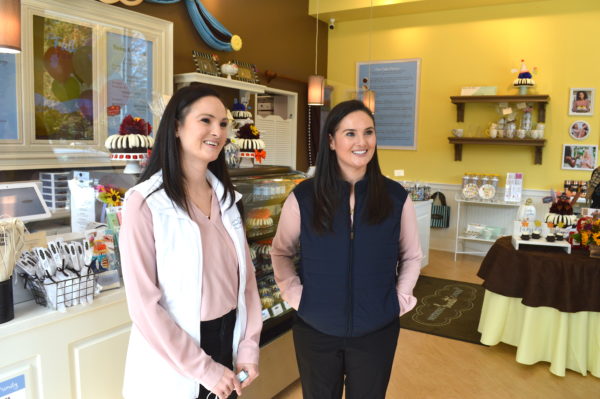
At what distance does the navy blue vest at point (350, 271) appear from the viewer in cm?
165

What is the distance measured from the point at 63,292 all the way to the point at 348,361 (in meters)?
1.03

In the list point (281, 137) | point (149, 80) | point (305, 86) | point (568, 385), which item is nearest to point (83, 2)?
point (149, 80)

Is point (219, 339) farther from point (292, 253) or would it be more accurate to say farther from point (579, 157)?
point (579, 157)

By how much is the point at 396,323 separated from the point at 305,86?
5.56 metres

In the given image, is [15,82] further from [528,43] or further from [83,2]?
[528,43]

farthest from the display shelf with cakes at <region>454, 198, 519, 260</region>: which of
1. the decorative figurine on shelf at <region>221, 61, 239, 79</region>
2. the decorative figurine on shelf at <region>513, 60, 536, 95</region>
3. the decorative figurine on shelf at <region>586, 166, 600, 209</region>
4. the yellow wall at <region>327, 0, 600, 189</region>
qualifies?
the decorative figurine on shelf at <region>221, 61, 239, 79</region>

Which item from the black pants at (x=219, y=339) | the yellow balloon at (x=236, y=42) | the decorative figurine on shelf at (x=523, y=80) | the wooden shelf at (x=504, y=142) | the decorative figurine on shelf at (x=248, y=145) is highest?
the yellow balloon at (x=236, y=42)

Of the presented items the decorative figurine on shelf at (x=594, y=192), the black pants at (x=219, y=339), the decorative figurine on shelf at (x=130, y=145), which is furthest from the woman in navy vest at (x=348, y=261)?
the decorative figurine on shelf at (x=594, y=192)

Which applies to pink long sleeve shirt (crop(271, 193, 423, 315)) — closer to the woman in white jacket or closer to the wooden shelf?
the woman in white jacket

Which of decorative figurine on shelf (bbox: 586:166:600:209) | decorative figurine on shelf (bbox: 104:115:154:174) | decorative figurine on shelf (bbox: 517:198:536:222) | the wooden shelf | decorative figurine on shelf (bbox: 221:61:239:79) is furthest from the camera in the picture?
the wooden shelf

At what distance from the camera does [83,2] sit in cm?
386

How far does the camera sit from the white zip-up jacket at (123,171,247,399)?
1.32 metres

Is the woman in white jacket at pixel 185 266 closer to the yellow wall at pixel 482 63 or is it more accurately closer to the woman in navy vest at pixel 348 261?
the woman in navy vest at pixel 348 261

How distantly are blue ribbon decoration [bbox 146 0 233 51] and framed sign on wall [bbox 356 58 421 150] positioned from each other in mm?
2470
